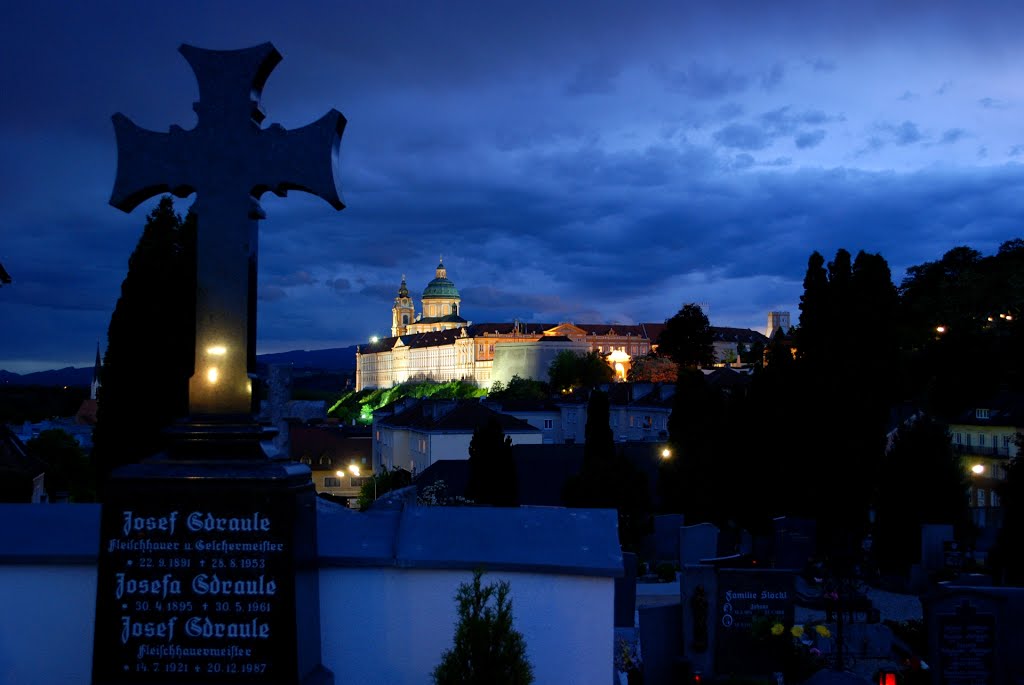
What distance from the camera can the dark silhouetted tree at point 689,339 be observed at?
96.8 meters

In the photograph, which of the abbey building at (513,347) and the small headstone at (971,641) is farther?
the abbey building at (513,347)

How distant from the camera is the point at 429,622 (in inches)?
262

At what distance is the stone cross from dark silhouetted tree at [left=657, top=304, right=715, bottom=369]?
300 feet

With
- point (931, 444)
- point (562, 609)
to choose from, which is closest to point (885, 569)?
point (931, 444)

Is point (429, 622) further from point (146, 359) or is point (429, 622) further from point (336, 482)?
point (336, 482)

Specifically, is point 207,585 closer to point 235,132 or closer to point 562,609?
point 562,609

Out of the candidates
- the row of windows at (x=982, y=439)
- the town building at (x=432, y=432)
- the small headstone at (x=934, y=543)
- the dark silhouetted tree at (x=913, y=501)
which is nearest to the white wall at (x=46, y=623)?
the small headstone at (x=934, y=543)

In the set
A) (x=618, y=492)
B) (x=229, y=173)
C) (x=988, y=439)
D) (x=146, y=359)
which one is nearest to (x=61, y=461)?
(x=618, y=492)

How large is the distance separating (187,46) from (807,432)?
1107 inches

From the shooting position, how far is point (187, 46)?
21.4 ft

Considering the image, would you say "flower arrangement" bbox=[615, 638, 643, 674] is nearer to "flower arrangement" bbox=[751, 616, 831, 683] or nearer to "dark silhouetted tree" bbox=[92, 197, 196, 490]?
"flower arrangement" bbox=[751, 616, 831, 683]

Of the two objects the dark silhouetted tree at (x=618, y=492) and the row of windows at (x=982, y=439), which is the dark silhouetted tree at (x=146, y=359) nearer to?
the dark silhouetted tree at (x=618, y=492)

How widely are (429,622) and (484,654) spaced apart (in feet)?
2.25

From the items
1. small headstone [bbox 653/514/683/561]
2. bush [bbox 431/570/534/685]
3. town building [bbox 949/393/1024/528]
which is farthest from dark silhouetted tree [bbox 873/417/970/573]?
bush [bbox 431/570/534/685]
